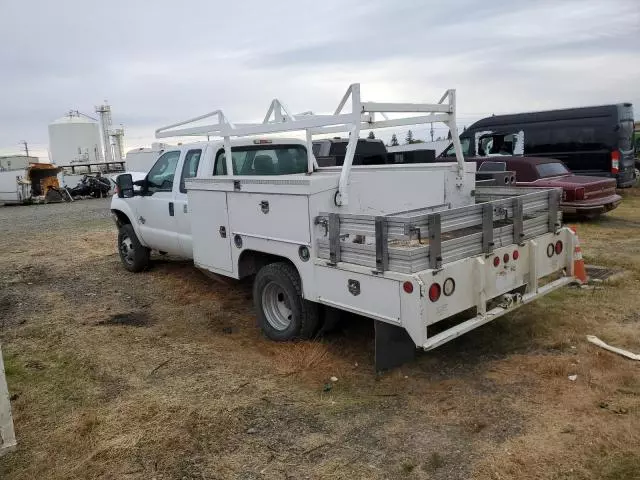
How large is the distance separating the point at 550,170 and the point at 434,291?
913 centimetres

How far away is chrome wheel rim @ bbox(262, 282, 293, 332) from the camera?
17.2ft

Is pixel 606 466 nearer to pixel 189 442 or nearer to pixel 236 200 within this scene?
pixel 189 442

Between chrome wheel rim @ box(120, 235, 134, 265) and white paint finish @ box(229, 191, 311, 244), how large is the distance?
3852 mm

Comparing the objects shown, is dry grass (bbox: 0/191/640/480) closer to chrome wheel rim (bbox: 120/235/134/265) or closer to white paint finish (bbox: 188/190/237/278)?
white paint finish (bbox: 188/190/237/278)

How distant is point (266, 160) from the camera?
6.80 metres

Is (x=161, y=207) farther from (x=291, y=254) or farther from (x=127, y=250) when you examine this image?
(x=291, y=254)

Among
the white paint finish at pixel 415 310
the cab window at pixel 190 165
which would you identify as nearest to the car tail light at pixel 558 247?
the white paint finish at pixel 415 310

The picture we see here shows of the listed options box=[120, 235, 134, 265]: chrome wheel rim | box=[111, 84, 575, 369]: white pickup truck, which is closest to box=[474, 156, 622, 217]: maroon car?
box=[111, 84, 575, 369]: white pickup truck

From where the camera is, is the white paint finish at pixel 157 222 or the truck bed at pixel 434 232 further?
the white paint finish at pixel 157 222

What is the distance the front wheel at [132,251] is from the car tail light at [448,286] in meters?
5.79

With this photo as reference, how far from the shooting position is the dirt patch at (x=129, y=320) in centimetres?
632

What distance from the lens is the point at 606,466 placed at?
309 centimetres

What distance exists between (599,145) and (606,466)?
12898 mm

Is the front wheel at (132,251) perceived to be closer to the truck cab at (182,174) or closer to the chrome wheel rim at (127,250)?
the chrome wheel rim at (127,250)
